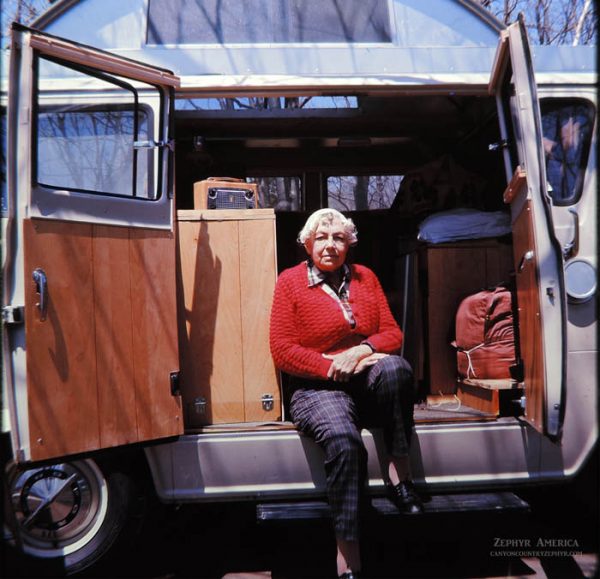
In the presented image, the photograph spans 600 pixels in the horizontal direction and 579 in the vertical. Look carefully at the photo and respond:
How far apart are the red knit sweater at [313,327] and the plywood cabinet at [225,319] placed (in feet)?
0.59

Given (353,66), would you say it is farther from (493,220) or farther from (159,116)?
(493,220)

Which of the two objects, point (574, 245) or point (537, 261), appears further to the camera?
point (574, 245)

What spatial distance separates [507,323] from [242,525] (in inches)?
81.4

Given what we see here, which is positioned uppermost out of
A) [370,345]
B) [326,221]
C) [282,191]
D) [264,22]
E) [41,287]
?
[264,22]

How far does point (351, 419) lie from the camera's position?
2.68 metres

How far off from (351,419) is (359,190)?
110 inches

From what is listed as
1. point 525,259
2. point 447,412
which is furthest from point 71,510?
point 525,259

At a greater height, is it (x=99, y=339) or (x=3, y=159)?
(x=3, y=159)

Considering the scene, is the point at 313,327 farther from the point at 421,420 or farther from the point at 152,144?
the point at 152,144

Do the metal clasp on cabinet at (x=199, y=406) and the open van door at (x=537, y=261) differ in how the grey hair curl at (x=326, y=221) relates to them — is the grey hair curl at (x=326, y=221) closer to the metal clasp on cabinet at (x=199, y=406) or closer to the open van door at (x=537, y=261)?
the open van door at (x=537, y=261)

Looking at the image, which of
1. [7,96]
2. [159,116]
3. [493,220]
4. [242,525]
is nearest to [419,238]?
[493,220]

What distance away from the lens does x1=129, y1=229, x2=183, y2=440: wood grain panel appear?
2.68m

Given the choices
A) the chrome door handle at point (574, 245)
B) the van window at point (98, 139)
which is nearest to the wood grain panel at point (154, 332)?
the van window at point (98, 139)

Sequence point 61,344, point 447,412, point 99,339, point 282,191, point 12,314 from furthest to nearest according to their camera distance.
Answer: point 282,191
point 447,412
point 99,339
point 61,344
point 12,314
